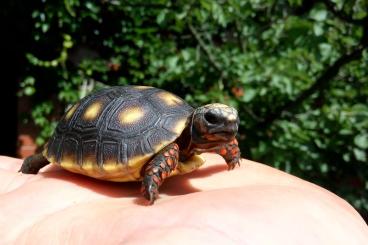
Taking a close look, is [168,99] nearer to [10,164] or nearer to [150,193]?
[150,193]

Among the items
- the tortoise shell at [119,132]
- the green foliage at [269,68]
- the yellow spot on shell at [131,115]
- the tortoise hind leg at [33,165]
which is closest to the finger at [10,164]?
the tortoise hind leg at [33,165]

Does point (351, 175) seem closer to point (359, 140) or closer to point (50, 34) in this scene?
point (359, 140)

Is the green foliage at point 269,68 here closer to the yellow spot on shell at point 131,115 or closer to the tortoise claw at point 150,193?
the yellow spot on shell at point 131,115

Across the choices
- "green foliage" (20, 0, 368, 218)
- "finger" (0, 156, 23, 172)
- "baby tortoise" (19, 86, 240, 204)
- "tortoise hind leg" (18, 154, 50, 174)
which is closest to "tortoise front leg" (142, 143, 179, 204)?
"baby tortoise" (19, 86, 240, 204)

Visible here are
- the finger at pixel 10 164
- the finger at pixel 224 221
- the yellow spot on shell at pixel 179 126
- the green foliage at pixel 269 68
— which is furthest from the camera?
the green foliage at pixel 269 68

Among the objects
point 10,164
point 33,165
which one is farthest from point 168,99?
point 10,164
